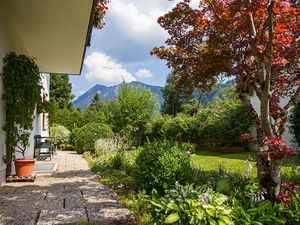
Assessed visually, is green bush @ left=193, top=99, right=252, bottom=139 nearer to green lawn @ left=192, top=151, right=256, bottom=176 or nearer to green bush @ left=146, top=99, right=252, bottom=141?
green bush @ left=146, top=99, right=252, bottom=141

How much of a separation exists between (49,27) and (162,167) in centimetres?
418

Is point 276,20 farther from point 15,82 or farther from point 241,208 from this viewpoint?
point 15,82

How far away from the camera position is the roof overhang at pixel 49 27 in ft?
17.9

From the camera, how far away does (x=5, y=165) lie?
6.42 meters

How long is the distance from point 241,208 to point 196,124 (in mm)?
13377

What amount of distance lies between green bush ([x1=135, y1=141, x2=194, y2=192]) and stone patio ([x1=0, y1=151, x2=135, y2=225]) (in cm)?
59

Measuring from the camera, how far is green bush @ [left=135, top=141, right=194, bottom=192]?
4.48 m

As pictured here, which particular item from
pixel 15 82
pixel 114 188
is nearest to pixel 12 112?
pixel 15 82

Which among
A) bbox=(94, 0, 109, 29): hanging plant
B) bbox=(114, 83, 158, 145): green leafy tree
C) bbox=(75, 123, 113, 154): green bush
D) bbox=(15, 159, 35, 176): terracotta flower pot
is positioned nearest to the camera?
bbox=(94, 0, 109, 29): hanging plant

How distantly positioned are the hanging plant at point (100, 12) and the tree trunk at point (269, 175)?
13.1 ft

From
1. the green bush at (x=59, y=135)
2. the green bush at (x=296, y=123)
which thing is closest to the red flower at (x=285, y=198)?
the green bush at (x=296, y=123)

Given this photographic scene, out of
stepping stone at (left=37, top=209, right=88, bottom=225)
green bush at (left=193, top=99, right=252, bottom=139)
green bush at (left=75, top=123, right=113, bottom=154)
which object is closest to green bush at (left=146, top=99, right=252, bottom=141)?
green bush at (left=193, top=99, right=252, bottom=139)

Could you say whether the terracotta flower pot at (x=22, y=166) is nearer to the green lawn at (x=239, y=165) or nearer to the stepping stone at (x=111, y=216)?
the stepping stone at (x=111, y=216)

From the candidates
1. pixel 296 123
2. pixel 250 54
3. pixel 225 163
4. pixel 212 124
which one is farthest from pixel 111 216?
pixel 212 124
